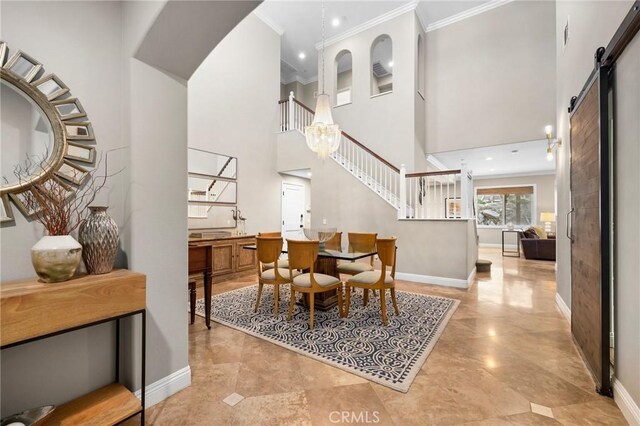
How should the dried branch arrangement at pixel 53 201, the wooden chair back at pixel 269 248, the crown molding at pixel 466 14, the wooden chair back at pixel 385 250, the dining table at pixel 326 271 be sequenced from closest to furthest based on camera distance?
the dried branch arrangement at pixel 53 201 < the wooden chair back at pixel 385 250 < the wooden chair back at pixel 269 248 < the dining table at pixel 326 271 < the crown molding at pixel 466 14

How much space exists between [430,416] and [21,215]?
2.50 m

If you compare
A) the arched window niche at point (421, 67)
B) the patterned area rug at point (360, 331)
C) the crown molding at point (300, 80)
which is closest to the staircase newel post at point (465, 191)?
the patterned area rug at point (360, 331)

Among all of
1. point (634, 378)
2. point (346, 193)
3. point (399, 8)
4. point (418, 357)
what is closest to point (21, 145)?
point (418, 357)

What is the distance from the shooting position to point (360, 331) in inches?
113

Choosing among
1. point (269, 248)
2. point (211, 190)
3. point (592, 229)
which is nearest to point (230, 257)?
point (211, 190)

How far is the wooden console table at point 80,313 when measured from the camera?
116cm

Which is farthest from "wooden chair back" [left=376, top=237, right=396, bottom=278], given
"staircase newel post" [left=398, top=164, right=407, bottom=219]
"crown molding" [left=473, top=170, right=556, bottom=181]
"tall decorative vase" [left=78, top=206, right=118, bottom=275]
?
"crown molding" [left=473, top=170, right=556, bottom=181]

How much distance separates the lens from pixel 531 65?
236 inches

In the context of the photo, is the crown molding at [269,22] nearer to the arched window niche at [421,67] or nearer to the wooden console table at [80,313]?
the arched window niche at [421,67]

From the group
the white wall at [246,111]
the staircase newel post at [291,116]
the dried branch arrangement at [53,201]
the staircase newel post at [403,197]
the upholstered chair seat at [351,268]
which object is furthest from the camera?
the staircase newel post at [291,116]

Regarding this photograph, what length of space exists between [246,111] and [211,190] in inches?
80.2

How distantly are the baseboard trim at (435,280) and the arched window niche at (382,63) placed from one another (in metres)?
4.63

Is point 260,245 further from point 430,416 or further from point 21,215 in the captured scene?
point 430,416

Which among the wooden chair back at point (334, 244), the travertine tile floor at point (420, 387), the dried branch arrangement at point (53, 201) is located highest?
the dried branch arrangement at point (53, 201)
